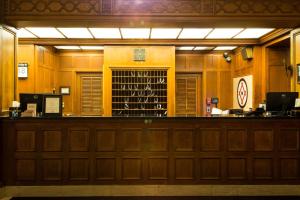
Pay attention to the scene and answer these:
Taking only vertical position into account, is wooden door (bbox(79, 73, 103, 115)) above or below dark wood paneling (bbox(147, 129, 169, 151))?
above

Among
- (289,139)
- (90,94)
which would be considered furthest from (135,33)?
(289,139)

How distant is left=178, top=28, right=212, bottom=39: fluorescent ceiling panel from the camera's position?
22.4 ft

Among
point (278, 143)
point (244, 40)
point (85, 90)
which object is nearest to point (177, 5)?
point (278, 143)

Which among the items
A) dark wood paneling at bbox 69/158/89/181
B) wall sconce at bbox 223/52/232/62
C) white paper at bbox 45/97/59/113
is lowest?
dark wood paneling at bbox 69/158/89/181

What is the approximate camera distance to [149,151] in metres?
4.86

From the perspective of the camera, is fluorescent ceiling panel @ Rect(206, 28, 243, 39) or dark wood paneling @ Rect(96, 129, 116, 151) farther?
fluorescent ceiling panel @ Rect(206, 28, 243, 39)

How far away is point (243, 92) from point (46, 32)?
5.35 meters

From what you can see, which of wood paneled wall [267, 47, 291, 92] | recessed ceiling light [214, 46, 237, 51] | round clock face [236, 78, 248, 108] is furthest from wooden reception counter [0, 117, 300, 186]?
recessed ceiling light [214, 46, 237, 51]

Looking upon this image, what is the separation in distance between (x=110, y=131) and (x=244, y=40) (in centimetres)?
476

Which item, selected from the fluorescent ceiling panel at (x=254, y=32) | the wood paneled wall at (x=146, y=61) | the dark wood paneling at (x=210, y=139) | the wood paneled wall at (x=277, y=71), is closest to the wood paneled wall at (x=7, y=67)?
the dark wood paneling at (x=210, y=139)

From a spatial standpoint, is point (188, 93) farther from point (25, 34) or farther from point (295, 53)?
point (25, 34)

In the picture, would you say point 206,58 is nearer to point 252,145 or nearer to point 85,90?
point 85,90

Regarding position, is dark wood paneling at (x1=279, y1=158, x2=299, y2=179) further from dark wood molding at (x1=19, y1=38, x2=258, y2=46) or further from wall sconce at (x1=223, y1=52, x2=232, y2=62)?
wall sconce at (x1=223, y1=52, x2=232, y2=62)

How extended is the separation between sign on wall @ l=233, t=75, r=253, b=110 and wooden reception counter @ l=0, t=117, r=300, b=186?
11.6ft
